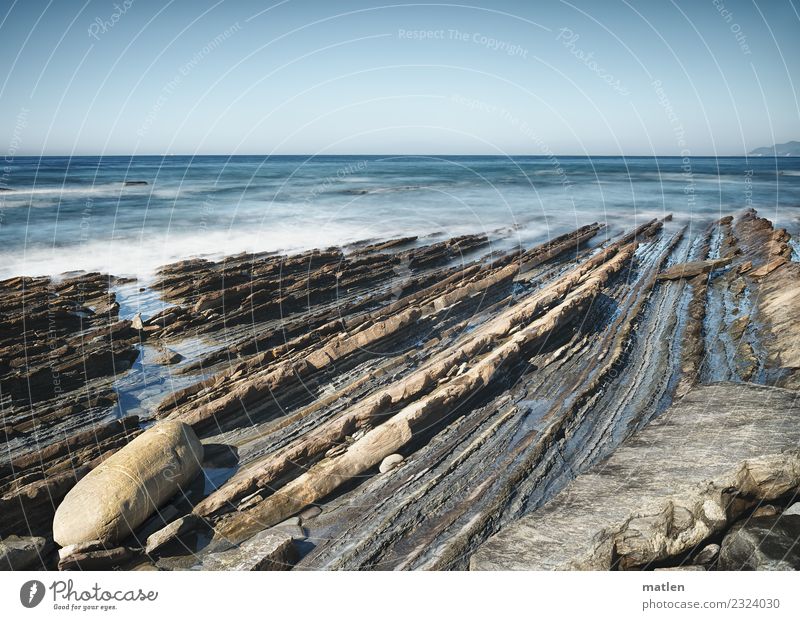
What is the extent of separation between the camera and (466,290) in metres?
11.0

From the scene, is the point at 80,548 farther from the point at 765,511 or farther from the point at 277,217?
the point at 277,217

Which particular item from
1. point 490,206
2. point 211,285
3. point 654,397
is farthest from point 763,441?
point 490,206

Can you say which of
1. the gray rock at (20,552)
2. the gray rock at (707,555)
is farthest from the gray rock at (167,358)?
the gray rock at (707,555)

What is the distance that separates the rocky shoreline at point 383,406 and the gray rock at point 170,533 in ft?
0.04

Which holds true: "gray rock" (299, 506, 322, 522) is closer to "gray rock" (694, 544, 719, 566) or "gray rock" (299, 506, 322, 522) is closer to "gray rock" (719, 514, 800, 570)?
"gray rock" (694, 544, 719, 566)

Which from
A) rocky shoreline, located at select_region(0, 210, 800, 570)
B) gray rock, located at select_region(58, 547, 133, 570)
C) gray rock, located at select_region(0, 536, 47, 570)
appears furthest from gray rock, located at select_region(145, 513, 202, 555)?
gray rock, located at select_region(0, 536, 47, 570)

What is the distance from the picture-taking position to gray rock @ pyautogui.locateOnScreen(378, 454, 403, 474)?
18.3ft

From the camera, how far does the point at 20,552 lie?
15.0ft

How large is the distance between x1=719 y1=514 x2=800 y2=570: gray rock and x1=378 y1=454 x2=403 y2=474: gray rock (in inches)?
122

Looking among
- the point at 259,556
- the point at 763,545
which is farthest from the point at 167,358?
the point at 763,545

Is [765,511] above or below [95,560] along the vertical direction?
above

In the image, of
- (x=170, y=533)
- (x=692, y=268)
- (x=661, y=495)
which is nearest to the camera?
(x=661, y=495)

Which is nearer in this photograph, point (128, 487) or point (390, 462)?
point (128, 487)

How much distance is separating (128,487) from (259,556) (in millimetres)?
1535
